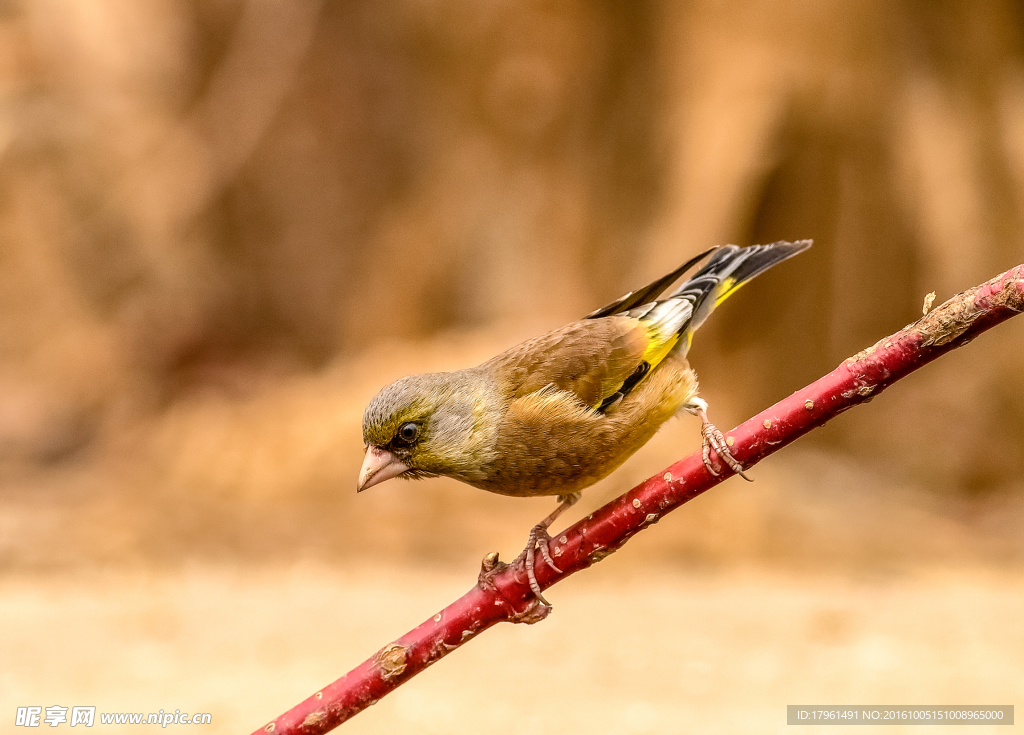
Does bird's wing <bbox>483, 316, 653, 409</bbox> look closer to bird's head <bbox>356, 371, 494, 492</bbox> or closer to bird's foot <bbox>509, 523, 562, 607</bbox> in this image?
bird's head <bbox>356, 371, 494, 492</bbox>

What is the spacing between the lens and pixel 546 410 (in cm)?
329

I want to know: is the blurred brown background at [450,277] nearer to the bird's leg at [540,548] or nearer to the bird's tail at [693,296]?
the bird's leg at [540,548]

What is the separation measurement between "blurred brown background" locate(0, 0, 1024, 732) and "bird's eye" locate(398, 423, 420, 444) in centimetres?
329

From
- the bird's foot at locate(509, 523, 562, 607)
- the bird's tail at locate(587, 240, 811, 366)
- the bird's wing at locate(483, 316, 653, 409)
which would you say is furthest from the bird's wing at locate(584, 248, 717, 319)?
the bird's foot at locate(509, 523, 562, 607)

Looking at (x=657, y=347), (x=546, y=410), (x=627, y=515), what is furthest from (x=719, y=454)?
(x=657, y=347)

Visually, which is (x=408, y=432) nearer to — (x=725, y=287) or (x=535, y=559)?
(x=535, y=559)

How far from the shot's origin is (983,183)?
27.6 feet

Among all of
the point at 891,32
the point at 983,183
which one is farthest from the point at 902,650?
the point at 891,32

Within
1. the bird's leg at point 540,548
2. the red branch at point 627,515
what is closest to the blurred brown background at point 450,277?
the bird's leg at point 540,548

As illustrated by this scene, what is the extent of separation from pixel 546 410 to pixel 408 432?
1.43 feet

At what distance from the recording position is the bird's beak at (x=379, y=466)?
310 cm

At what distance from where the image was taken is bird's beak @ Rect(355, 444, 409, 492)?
3100 mm

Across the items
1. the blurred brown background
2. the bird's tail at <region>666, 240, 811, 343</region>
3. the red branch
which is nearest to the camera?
the red branch

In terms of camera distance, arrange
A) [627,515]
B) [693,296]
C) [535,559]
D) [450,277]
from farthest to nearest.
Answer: [450,277] < [693,296] < [535,559] < [627,515]
